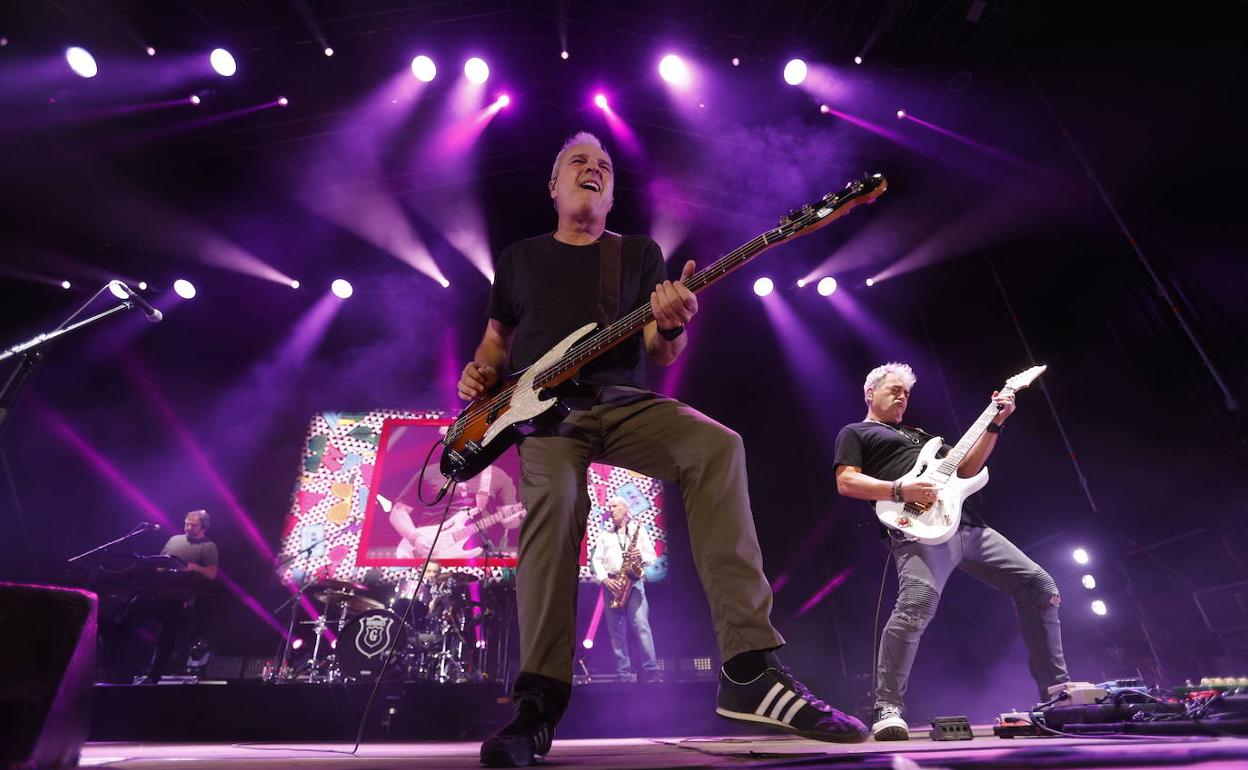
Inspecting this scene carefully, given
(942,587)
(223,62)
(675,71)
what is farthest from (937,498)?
(223,62)

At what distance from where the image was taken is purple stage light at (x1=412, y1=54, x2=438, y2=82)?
5.82 m

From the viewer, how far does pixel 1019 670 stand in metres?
5.52

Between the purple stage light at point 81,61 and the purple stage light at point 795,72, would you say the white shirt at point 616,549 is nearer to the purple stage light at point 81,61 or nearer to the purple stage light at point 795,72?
the purple stage light at point 795,72

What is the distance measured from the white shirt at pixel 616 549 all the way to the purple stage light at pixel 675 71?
16.8 ft

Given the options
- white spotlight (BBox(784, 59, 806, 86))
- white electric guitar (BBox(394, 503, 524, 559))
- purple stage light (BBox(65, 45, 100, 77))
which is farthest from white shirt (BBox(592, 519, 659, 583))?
purple stage light (BBox(65, 45, 100, 77))

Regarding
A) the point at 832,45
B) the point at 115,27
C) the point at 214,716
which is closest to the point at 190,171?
the point at 115,27

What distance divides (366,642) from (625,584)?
9.17 ft

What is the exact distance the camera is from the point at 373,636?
5.83m

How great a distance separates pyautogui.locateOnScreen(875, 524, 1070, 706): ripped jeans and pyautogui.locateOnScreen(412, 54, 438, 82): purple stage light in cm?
597

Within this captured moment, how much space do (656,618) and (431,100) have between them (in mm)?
6592

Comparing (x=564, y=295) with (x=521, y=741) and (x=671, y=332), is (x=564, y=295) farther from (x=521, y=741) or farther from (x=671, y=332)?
(x=521, y=741)

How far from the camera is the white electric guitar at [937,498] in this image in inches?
133

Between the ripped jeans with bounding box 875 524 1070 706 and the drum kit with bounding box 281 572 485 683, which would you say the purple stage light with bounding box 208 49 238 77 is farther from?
the ripped jeans with bounding box 875 524 1070 706

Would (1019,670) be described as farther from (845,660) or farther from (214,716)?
(214,716)
